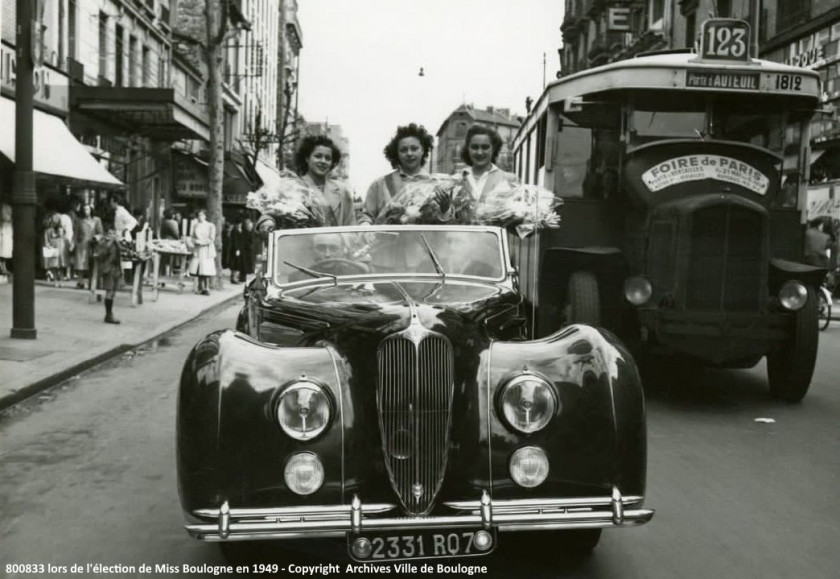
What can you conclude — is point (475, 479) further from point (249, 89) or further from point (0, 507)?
point (249, 89)

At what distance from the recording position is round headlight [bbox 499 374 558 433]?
12.8 feet

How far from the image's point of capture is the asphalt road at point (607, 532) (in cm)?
428

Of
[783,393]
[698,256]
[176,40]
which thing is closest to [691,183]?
[698,256]

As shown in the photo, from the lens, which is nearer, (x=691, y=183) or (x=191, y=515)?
(x=191, y=515)

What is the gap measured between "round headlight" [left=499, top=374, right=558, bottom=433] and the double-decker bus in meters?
3.81

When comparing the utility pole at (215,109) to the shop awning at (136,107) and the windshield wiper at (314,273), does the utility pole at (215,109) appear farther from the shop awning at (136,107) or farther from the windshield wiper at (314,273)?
the windshield wiper at (314,273)

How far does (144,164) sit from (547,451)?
93.2ft

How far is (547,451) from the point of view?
152 inches

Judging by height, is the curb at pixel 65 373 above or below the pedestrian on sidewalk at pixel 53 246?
below

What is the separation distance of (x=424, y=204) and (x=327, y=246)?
4.23ft

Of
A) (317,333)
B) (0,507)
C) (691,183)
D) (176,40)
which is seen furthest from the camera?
(176,40)

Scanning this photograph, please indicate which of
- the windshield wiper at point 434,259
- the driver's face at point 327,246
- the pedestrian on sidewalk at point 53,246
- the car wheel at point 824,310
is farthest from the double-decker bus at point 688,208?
the pedestrian on sidewalk at point 53,246

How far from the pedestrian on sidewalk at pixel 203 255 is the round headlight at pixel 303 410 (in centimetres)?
Answer: 1720

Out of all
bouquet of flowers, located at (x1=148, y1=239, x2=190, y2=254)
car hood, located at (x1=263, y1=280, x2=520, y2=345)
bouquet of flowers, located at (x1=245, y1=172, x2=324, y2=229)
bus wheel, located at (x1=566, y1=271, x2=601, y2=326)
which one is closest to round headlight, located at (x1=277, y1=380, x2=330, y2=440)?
car hood, located at (x1=263, y1=280, x2=520, y2=345)
